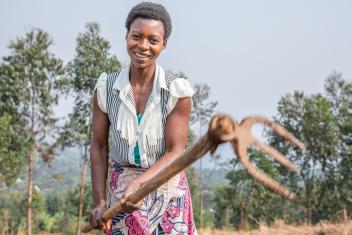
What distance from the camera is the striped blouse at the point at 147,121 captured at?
72.8 inches

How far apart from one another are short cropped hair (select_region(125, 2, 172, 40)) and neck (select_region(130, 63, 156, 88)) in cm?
12

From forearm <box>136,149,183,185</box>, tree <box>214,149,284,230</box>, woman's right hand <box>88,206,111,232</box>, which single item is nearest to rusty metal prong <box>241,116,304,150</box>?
forearm <box>136,149,183,185</box>

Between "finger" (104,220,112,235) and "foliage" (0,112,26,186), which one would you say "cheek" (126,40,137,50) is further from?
"foliage" (0,112,26,186)

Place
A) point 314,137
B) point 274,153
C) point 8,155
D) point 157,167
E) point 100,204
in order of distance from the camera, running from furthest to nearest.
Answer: point 314,137, point 8,155, point 100,204, point 157,167, point 274,153

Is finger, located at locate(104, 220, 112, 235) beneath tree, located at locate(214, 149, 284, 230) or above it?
above

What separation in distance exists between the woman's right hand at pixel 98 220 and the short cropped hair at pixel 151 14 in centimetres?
61

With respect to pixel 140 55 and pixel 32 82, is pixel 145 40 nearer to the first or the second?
pixel 140 55

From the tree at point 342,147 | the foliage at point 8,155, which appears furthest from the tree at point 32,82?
the tree at point 342,147

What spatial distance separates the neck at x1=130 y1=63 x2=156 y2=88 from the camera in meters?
1.92

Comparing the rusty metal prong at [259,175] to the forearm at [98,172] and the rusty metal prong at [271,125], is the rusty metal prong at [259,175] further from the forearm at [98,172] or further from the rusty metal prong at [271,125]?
the forearm at [98,172]

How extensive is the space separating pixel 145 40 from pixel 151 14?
85 mm

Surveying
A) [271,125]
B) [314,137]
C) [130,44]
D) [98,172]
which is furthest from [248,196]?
[271,125]

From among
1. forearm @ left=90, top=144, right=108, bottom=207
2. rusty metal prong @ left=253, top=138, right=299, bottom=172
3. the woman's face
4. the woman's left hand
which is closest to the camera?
rusty metal prong @ left=253, top=138, right=299, bottom=172

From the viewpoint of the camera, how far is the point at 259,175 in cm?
121
